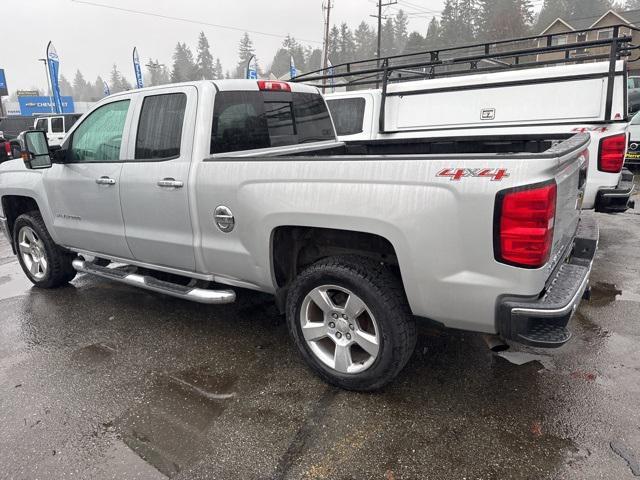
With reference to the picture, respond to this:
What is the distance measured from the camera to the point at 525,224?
224 centimetres

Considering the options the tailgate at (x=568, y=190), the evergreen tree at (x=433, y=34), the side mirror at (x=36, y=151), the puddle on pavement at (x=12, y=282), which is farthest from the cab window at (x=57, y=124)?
the evergreen tree at (x=433, y=34)

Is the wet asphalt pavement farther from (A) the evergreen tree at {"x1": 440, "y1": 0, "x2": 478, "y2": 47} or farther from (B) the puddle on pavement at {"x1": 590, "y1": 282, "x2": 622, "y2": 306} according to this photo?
(A) the evergreen tree at {"x1": 440, "y1": 0, "x2": 478, "y2": 47}

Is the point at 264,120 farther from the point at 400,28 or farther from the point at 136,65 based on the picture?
the point at 400,28

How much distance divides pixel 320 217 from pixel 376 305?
0.61 meters

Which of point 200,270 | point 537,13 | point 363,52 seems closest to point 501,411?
point 200,270

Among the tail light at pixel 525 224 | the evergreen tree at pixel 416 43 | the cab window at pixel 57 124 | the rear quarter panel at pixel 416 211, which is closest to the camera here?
the tail light at pixel 525 224

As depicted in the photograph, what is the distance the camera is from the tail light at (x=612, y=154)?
5203 millimetres

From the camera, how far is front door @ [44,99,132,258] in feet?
13.0

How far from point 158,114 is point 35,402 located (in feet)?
7.22

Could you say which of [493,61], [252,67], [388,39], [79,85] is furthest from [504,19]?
[79,85]

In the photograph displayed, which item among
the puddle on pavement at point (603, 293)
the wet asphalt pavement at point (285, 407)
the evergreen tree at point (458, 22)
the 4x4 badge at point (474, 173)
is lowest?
the wet asphalt pavement at point (285, 407)

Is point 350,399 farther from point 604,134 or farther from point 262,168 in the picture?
point 604,134

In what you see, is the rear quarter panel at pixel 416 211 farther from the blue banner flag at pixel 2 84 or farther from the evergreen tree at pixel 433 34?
the evergreen tree at pixel 433 34

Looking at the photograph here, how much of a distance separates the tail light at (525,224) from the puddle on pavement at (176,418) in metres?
1.89
